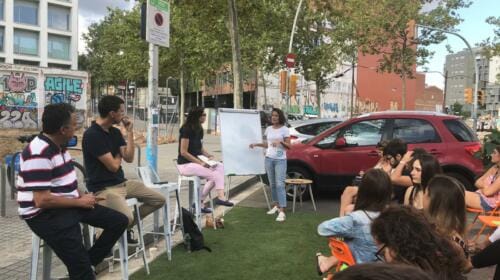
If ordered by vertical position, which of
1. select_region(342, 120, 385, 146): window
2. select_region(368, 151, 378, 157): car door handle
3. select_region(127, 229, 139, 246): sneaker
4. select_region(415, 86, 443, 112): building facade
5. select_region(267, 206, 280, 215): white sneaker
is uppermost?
select_region(415, 86, 443, 112): building facade

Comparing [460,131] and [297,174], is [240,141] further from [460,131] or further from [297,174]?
[460,131]

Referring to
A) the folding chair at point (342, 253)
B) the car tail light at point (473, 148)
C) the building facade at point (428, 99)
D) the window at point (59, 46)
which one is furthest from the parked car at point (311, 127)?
the building facade at point (428, 99)

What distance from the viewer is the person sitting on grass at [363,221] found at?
3596 millimetres

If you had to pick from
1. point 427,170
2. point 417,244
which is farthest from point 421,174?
point 417,244

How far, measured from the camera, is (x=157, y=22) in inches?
279

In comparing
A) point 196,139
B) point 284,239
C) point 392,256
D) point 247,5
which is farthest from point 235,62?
point 392,256

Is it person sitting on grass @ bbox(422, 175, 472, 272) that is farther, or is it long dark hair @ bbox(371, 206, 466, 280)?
person sitting on grass @ bbox(422, 175, 472, 272)

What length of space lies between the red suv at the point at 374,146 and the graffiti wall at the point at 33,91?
743 inches

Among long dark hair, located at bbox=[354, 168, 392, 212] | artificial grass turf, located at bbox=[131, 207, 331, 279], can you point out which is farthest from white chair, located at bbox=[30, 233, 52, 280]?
long dark hair, located at bbox=[354, 168, 392, 212]

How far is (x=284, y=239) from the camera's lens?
21.9 feet

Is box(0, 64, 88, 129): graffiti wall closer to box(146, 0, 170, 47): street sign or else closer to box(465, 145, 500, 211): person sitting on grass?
box(146, 0, 170, 47): street sign

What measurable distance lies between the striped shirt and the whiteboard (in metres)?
4.83

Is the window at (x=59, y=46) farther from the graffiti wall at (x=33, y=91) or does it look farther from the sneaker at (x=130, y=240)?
the sneaker at (x=130, y=240)

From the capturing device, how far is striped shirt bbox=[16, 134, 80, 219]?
3645mm
